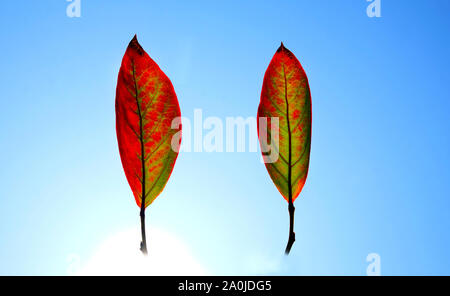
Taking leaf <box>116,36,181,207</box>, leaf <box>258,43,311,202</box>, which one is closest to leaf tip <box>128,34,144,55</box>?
leaf <box>116,36,181,207</box>

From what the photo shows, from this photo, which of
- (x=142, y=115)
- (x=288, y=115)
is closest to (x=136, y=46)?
(x=142, y=115)

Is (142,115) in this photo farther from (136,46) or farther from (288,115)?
(288,115)

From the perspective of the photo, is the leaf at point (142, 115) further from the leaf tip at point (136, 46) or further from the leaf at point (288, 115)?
the leaf at point (288, 115)

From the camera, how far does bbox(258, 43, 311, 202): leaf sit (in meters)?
0.54

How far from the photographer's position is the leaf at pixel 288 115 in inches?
21.3

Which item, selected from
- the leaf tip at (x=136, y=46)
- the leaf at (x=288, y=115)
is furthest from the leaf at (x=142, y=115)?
the leaf at (x=288, y=115)

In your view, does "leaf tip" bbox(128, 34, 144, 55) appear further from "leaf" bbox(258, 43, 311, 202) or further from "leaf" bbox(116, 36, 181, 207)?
"leaf" bbox(258, 43, 311, 202)

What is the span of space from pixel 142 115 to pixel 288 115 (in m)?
0.22

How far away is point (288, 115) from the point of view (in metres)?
0.54

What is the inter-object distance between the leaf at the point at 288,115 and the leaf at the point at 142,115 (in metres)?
0.15
